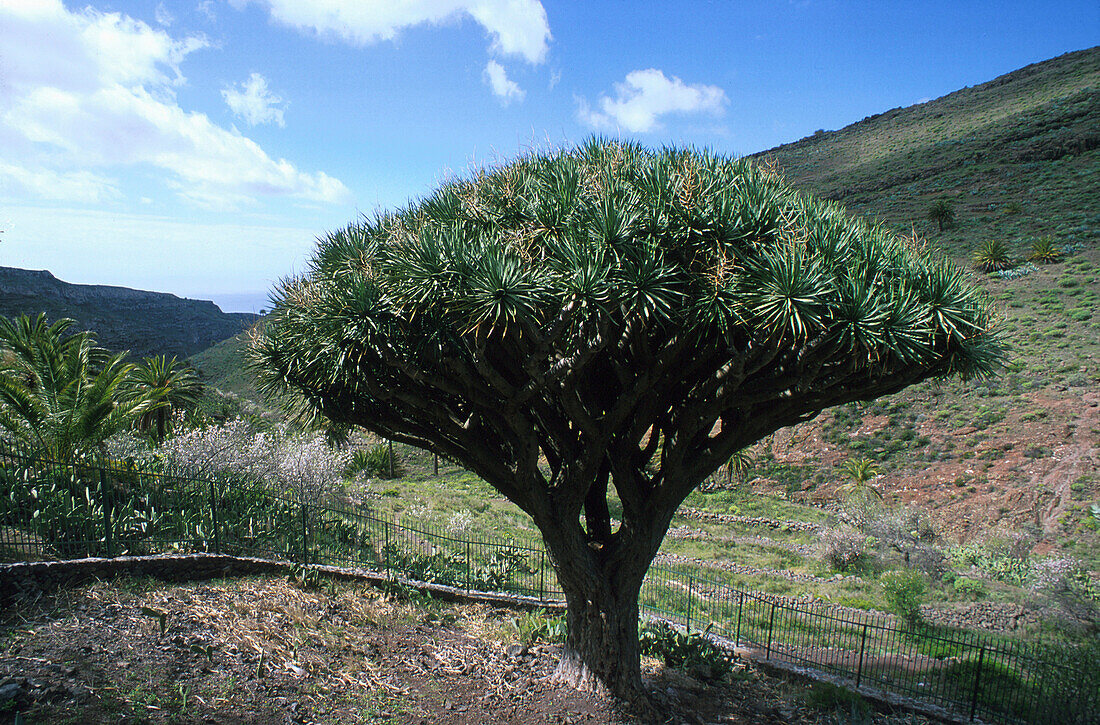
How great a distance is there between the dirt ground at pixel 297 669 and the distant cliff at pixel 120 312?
58.1 metres

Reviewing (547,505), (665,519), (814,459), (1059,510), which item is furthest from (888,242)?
(814,459)

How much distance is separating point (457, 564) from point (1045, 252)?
35419 millimetres

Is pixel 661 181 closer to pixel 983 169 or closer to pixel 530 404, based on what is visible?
pixel 530 404

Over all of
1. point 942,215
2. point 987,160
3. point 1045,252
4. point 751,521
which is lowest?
point 751,521

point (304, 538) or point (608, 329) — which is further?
point (304, 538)

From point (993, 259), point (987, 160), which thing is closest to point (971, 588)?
point (993, 259)

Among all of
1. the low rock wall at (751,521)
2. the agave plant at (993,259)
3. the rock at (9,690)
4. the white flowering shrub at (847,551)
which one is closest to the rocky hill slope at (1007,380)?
the agave plant at (993,259)

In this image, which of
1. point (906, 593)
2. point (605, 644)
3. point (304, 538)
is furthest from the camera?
point (906, 593)

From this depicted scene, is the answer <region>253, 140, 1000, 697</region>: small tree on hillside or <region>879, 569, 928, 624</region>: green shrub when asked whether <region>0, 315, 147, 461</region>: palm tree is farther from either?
<region>879, 569, 928, 624</region>: green shrub

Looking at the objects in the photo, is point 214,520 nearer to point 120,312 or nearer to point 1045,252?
point 1045,252

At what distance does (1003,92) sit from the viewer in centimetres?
6019

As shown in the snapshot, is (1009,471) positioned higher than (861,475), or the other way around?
(1009,471)

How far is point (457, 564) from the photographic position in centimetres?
1316

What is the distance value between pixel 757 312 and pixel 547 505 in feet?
12.2
